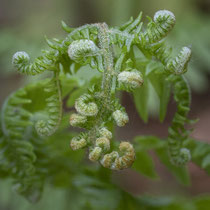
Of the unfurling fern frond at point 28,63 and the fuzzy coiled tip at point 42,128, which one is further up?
the unfurling fern frond at point 28,63

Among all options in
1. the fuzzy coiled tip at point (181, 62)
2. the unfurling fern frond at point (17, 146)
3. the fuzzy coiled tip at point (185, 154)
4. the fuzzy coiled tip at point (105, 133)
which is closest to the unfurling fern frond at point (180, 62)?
the fuzzy coiled tip at point (181, 62)

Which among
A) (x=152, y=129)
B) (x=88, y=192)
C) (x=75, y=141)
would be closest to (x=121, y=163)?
(x=75, y=141)

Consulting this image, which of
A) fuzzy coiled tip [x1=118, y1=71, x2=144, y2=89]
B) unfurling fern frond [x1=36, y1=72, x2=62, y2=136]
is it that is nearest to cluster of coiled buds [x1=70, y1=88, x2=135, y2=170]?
fuzzy coiled tip [x1=118, y1=71, x2=144, y2=89]

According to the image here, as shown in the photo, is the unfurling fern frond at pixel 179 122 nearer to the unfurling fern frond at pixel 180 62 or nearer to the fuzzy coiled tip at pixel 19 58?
the unfurling fern frond at pixel 180 62

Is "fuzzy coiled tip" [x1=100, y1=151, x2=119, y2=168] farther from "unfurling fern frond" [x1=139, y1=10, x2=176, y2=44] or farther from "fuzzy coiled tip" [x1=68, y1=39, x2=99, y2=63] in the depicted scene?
"unfurling fern frond" [x1=139, y1=10, x2=176, y2=44]

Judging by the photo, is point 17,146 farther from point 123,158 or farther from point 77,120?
point 123,158

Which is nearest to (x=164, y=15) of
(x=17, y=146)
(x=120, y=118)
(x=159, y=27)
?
(x=159, y=27)

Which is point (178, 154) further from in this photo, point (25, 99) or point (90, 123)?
point (25, 99)
